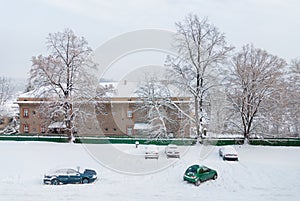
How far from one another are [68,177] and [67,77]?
15.6 meters

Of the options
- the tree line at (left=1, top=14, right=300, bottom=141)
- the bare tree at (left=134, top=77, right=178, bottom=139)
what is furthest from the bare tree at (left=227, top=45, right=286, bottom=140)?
the bare tree at (left=134, top=77, right=178, bottom=139)

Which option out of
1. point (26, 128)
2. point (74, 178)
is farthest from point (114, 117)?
point (74, 178)

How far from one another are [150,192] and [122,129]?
85.0ft

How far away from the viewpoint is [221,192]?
553 inches

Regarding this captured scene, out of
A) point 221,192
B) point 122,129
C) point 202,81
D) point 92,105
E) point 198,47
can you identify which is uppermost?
point 198,47

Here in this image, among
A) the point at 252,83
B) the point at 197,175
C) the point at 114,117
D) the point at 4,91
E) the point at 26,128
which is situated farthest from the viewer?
the point at 4,91

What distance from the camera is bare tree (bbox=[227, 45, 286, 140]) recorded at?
27547mm

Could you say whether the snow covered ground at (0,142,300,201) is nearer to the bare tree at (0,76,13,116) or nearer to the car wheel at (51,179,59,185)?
the car wheel at (51,179,59,185)

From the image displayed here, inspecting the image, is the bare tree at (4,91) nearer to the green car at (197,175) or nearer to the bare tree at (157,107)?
the bare tree at (157,107)

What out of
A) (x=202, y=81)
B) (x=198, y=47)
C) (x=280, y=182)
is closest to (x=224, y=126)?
(x=202, y=81)

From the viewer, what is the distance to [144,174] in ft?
57.2

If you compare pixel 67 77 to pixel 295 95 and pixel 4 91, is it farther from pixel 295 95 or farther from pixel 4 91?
pixel 4 91

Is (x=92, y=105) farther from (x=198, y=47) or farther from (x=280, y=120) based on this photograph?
(x=280, y=120)

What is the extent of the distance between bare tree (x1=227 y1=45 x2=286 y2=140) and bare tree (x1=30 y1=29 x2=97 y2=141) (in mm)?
15169
